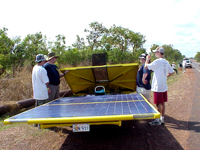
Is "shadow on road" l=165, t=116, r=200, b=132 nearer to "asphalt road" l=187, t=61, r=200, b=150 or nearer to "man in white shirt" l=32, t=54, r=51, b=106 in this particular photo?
"asphalt road" l=187, t=61, r=200, b=150

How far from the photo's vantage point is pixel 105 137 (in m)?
4.19

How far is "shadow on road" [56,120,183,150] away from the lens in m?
3.66

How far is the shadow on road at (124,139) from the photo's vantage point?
12.0 feet

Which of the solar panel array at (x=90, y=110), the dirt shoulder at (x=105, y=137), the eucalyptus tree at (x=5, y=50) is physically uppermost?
the eucalyptus tree at (x=5, y=50)

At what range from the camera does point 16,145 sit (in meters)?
3.97

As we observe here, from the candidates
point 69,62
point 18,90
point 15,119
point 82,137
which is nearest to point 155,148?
point 82,137

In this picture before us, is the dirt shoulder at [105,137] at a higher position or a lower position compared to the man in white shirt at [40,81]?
lower

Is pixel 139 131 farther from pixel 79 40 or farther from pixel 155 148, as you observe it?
pixel 79 40

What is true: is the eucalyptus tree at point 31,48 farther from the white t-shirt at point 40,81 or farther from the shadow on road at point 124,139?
the shadow on road at point 124,139

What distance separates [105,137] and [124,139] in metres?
0.45

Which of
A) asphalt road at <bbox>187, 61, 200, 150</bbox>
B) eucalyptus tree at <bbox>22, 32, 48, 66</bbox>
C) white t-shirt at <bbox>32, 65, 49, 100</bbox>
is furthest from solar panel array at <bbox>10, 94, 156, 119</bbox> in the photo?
eucalyptus tree at <bbox>22, 32, 48, 66</bbox>

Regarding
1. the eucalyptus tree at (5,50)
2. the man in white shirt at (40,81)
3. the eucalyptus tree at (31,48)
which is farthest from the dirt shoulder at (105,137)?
the eucalyptus tree at (31,48)

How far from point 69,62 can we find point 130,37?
12.3m

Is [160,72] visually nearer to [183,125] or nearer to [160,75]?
[160,75]
